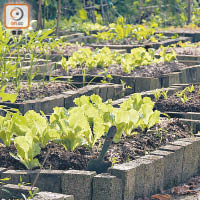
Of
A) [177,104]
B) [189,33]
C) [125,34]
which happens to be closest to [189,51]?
[125,34]

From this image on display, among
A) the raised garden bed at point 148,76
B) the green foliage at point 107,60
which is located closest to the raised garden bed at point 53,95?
the raised garden bed at point 148,76

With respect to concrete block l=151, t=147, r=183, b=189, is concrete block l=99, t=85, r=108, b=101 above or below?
above

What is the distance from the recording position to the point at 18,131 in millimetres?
4242

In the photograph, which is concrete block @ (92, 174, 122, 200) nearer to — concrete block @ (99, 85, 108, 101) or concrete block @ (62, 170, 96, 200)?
concrete block @ (62, 170, 96, 200)

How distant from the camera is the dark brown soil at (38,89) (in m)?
6.26

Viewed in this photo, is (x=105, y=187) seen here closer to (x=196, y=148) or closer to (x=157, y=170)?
(x=157, y=170)

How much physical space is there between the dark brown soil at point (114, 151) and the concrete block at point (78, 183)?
0.27 meters

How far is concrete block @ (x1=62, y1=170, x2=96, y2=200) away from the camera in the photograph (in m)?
3.68

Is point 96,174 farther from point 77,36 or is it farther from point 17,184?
point 77,36

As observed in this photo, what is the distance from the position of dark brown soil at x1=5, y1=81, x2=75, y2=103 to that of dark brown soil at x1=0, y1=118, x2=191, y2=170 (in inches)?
72.0

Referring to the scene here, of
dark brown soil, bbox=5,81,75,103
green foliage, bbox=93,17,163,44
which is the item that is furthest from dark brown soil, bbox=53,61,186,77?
green foliage, bbox=93,17,163,44

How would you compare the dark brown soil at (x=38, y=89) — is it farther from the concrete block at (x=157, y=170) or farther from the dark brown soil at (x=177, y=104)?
the concrete block at (x=157, y=170)

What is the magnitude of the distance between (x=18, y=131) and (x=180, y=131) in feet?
5.05

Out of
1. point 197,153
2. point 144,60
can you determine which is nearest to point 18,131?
point 197,153
